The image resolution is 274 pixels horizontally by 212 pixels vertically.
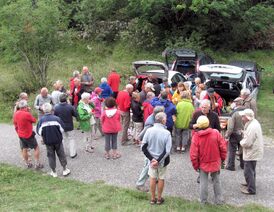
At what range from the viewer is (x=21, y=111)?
9578 mm

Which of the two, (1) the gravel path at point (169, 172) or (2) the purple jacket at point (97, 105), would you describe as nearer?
(1) the gravel path at point (169, 172)

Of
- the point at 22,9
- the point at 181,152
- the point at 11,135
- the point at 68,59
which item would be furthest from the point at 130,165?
the point at 68,59

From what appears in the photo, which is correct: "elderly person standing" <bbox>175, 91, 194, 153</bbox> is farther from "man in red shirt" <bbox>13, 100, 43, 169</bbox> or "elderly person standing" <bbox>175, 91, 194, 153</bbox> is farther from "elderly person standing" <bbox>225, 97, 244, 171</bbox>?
"man in red shirt" <bbox>13, 100, 43, 169</bbox>

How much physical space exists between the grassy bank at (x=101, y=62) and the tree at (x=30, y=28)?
1.54 m

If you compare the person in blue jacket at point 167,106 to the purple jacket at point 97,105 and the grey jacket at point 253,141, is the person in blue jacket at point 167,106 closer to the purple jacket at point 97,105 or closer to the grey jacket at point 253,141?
the purple jacket at point 97,105

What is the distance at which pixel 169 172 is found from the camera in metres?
9.55

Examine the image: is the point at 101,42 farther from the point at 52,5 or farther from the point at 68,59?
the point at 52,5

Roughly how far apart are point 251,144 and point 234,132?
46.9 inches

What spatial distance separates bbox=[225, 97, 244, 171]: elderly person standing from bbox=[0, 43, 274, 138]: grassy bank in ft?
23.0

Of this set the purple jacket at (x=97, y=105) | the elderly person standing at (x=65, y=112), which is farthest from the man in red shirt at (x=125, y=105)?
the elderly person standing at (x=65, y=112)

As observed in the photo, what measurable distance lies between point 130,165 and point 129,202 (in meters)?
2.05

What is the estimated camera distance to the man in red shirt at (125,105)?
A: 11281 mm

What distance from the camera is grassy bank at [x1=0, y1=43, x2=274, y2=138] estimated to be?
60.1 feet

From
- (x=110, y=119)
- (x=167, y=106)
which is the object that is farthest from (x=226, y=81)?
(x=110, y=119)
